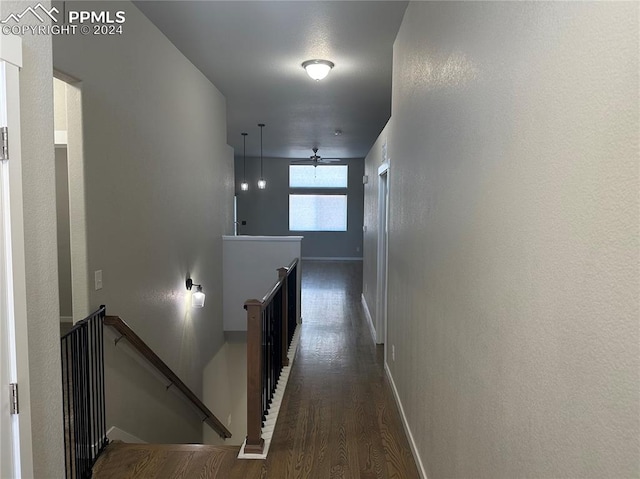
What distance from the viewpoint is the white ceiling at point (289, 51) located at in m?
3.54

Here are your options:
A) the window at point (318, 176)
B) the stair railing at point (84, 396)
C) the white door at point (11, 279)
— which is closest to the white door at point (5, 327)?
the white door at point (11, 279)

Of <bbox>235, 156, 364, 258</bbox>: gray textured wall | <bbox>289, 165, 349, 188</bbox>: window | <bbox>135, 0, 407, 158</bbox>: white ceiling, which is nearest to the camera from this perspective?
<bbox>135, 0, 407, 158</bbox>: white ceiling

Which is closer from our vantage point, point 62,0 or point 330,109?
point 62,0

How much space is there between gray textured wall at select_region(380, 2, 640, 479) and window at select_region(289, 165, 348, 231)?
11.0 metres

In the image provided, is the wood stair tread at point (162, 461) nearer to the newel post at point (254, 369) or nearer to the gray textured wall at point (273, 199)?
the newel post at point (254, 369)

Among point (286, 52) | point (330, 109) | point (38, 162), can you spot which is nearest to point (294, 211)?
point (330, 109)

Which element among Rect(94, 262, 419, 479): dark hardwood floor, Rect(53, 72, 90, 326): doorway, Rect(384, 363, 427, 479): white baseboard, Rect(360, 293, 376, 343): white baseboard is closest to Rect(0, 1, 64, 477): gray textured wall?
Rect(94, 262, 419, 479): dark hardwood floor

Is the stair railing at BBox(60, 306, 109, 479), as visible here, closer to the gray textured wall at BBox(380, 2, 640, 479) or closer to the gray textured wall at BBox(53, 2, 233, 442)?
the gray textured wall at BBox(53, 2, 233, 442)

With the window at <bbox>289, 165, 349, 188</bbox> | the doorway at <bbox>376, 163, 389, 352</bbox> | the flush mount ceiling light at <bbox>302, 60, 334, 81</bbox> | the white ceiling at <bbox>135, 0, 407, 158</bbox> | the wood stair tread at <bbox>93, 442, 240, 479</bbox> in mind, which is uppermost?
the white ceiling at <bbox>135, 0, 407, 158</bbox>

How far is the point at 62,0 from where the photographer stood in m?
2.63

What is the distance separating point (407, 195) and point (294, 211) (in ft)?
33.8

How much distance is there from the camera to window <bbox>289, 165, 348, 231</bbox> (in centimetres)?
1335

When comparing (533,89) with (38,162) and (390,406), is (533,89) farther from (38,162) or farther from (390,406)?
(390,406)

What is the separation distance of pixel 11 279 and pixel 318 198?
40.0 ft
